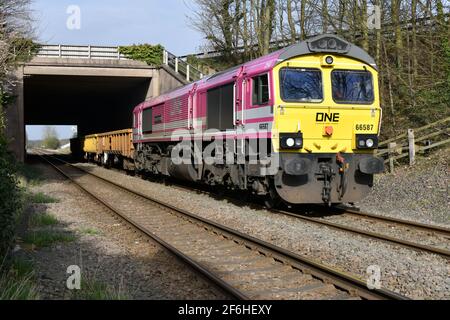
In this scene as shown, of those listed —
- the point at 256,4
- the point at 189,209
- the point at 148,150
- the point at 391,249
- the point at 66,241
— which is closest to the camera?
the point at 391,249

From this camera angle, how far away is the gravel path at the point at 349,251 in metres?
5.79

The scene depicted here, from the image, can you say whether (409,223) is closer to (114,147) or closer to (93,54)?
(114,147)

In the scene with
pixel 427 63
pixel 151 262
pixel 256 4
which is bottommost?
pixel 151 262

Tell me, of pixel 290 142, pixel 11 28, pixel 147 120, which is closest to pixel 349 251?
pixel 290 142

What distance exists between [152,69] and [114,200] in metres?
16.6

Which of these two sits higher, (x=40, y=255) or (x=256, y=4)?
(x=256, y=4)

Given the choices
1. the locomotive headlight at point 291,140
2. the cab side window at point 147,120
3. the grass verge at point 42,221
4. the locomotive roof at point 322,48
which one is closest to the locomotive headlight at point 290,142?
the locomotive headlight at point 291,140

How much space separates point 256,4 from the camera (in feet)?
91.9

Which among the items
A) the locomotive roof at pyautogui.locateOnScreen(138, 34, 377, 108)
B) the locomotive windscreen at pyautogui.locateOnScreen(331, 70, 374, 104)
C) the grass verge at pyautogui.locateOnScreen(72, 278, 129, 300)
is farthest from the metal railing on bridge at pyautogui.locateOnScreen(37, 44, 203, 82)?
the grass verge at pyautogui.locateOnScreen(72, 278, 129, 300)

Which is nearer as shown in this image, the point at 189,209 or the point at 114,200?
the point at 189,209
